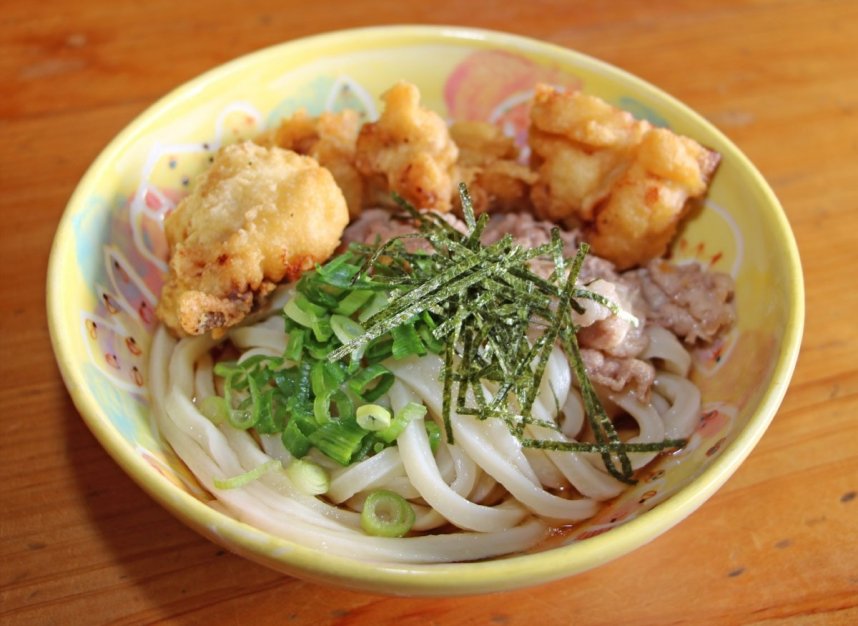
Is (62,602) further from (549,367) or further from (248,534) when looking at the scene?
(549,367)

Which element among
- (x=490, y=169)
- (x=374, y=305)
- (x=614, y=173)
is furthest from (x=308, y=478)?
(x=614, y=173)

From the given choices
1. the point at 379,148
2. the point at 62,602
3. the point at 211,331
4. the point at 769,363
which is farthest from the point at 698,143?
the point at 62,602

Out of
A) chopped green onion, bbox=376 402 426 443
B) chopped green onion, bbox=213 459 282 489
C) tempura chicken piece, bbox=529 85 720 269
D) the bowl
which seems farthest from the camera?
tempura chicken piece, bbox=529 85 720 269

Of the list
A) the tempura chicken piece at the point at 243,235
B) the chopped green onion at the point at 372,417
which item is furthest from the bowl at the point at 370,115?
the chopped green onion at the point at 372,417

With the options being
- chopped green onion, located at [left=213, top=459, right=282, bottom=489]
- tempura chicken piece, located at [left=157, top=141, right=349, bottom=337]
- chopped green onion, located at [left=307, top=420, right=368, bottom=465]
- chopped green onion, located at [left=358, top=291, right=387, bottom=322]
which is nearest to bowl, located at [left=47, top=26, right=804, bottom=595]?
chopped green onion, located at [left=213, top=459, right=282, bottom=489]

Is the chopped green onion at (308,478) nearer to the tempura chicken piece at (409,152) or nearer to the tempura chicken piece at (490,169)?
the tempura chicken piece at (409,152)

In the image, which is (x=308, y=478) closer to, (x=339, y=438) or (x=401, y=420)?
(x=339, y=438)

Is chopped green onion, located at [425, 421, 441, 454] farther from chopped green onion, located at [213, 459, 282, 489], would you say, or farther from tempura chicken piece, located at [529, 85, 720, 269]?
tempura chicken piece, located at [529, 85, 720, 269]
